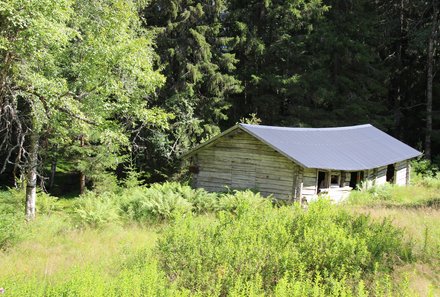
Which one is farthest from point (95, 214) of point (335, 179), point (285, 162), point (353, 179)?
point (353, 179)

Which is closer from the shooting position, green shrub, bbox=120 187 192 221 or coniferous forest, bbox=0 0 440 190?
green shrub, bbox=120 187 192 221

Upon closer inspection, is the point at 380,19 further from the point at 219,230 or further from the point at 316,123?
the point at 219,230

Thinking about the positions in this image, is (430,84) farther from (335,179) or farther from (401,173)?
(335,179)

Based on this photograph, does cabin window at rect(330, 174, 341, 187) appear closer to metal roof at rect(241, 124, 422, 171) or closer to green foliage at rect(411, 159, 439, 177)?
metal roof at rect(241, 124, 422, 171)

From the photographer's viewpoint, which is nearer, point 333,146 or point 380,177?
point 333,146

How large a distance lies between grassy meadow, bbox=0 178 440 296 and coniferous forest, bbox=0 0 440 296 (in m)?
0.05

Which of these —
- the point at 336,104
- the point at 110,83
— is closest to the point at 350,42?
the point at 336,104

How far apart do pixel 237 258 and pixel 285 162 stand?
1392cm

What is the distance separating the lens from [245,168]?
21.6m

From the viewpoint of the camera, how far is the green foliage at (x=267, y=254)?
666 centimetres

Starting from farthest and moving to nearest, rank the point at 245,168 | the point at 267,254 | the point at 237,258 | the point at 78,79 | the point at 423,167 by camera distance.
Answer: the point at 423,167 → the point at 245,168 → the point at 78,79 → the point at 267,254 → the point at 237,258

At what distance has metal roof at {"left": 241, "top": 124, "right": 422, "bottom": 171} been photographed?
20.0m

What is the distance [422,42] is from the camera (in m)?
30.8

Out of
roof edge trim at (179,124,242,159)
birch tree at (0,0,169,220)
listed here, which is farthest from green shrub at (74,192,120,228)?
roof edge trim at (179,124,242,159)
